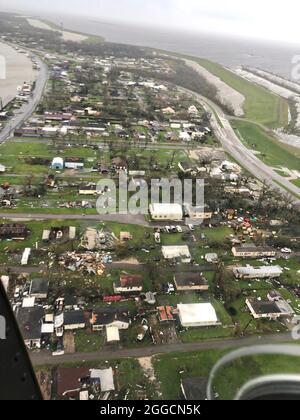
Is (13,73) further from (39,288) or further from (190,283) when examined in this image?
(190,283)

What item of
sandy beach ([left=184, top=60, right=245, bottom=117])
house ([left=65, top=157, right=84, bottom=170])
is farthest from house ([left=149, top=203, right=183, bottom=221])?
sandy beach ([left=184, top=60, right=245, bottom=117])

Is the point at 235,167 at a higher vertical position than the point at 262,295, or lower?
higher

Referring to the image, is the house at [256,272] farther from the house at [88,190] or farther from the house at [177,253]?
the house at [88,190]

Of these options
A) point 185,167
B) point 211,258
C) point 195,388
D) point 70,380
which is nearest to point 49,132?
point 185,167

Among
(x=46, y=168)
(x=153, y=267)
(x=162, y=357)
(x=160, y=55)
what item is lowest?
(x=162, y=357)

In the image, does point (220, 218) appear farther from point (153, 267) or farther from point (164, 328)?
point (164, 328)

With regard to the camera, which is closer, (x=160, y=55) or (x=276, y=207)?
(x=276, y=207)

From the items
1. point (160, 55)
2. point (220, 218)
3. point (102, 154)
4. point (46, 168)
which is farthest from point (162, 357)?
point (160, 55)
